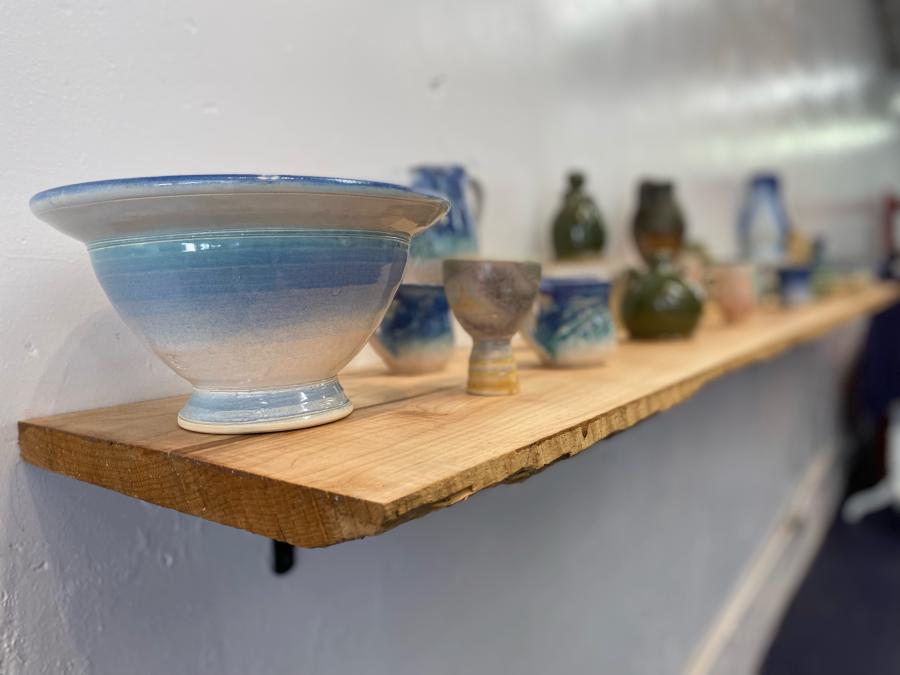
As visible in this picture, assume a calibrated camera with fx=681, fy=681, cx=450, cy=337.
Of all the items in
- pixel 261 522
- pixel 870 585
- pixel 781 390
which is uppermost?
pixel 261 522

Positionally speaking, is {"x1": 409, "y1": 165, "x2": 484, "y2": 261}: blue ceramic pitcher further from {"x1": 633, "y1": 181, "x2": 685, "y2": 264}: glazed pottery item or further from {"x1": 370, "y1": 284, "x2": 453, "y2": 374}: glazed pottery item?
{"x1": 633, "y1": 181, "x2": 685, "y2": 264}: glazed pottery item

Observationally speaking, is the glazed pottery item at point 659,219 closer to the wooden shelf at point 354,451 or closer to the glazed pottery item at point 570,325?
the glazed pottery item at point 570,325

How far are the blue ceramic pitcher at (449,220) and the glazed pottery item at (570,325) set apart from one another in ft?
0.30

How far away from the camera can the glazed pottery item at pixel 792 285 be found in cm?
144

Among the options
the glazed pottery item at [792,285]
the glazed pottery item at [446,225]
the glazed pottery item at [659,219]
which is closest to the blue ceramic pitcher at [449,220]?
the glazed pottery item at [446,225]

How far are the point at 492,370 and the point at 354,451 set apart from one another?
187mm

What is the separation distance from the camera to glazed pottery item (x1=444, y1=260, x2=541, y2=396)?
51cm

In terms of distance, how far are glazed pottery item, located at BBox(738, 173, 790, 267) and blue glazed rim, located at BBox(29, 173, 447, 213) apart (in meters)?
1.56

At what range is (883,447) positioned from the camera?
2.82 metres

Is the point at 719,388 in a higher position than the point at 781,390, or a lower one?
higher

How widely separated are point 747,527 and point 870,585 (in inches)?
25.7

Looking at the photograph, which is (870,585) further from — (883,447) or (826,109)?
(826,109)

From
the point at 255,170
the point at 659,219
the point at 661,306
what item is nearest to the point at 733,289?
the point at 659,219

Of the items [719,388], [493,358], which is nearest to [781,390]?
[719,388]
